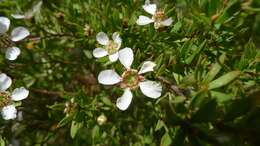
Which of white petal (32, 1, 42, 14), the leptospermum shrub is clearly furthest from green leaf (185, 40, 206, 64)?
white petal (32, 1, 42, 14)

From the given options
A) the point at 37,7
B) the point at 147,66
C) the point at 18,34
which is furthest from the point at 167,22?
the point at 37,7

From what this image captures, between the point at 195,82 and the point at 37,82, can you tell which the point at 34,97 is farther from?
the point at 195,82

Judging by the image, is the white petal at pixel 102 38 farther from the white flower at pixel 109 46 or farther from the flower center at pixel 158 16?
the flower center at pixel 158 16

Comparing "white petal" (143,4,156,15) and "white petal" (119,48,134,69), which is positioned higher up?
"white petal" (143,4,156,15)

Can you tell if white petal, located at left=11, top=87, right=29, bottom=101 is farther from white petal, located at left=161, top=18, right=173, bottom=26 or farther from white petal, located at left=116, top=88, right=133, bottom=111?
white petal, located at left=161, top=18, right=173, bottom=26

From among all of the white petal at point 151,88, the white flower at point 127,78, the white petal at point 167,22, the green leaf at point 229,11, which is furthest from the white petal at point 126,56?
the green leaf at point 229,11

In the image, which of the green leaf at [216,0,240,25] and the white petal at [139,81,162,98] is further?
the white petal at [139,81,162,98]

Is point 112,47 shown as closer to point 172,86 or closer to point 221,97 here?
point 172,86
